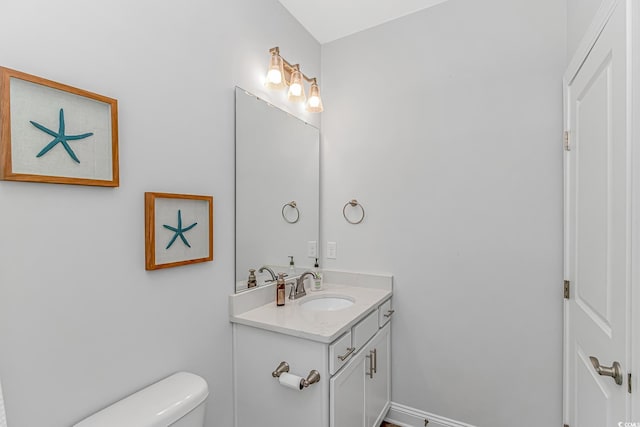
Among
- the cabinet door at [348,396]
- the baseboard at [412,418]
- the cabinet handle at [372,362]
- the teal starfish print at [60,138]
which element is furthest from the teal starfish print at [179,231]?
the baseboard at [412,418]

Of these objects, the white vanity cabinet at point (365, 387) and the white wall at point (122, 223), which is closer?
the white wall at point (122, 223)

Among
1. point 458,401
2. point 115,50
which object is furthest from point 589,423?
point 115,50

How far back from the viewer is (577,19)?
1.35 m

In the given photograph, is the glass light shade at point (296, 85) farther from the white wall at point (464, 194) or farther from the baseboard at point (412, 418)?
the baseboard at point (412, 418)

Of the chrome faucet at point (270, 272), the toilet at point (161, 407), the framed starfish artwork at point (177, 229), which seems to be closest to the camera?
the toilet at point (161, 407)

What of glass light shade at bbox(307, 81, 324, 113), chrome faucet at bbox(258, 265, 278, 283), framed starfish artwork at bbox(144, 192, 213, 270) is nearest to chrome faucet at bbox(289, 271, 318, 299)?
chrome faucet at bbox(258, 265, 278, 283)

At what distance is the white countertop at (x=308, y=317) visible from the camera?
130 centimetres

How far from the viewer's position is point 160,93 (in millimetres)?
1187

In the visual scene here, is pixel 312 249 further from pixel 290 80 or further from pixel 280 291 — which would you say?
pixel 290 80

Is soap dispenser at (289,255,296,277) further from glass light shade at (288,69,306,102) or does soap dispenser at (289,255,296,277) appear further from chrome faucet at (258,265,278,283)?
glass light shade at (288,69,306,102)

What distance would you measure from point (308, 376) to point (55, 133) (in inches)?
49.1

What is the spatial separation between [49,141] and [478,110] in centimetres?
197

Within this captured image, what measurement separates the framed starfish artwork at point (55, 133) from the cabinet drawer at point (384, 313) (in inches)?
59.2

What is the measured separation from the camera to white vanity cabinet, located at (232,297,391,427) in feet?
4.22
